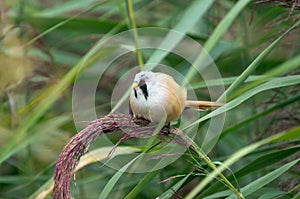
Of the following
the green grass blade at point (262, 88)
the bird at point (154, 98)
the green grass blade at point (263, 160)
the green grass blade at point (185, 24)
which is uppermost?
the green grass blade at point (185, 24)

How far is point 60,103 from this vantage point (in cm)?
245

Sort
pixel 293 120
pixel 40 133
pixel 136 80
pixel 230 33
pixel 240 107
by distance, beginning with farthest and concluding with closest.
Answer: pixel 230 33 < pixel 240 107 < pixel 40 133 < pixel 293 120 < pixel 136 80

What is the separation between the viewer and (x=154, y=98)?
4.47 ft

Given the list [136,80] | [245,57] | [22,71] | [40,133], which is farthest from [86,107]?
[136,80]

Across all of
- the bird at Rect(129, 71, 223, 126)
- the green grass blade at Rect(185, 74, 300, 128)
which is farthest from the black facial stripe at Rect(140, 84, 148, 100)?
the green grass blade at Rect(185, 74, 300, 128)

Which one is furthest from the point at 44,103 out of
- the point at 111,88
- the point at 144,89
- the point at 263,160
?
the point at 111,88

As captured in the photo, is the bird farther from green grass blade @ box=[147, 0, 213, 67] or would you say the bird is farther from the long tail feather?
green grass blade @ box=[147, 0, 213, 67]

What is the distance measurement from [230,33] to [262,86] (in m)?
1.07

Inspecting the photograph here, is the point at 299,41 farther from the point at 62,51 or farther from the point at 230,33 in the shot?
the point at 62,51

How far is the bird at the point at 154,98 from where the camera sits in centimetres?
135

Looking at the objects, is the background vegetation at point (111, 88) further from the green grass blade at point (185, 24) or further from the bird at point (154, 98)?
the bird at point (154, 98)

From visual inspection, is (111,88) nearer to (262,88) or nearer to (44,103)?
(44,103)

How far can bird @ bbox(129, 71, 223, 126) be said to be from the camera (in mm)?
1347

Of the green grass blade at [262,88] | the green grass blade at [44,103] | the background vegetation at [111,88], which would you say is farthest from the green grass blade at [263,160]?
the green grass blade at [44,103]
